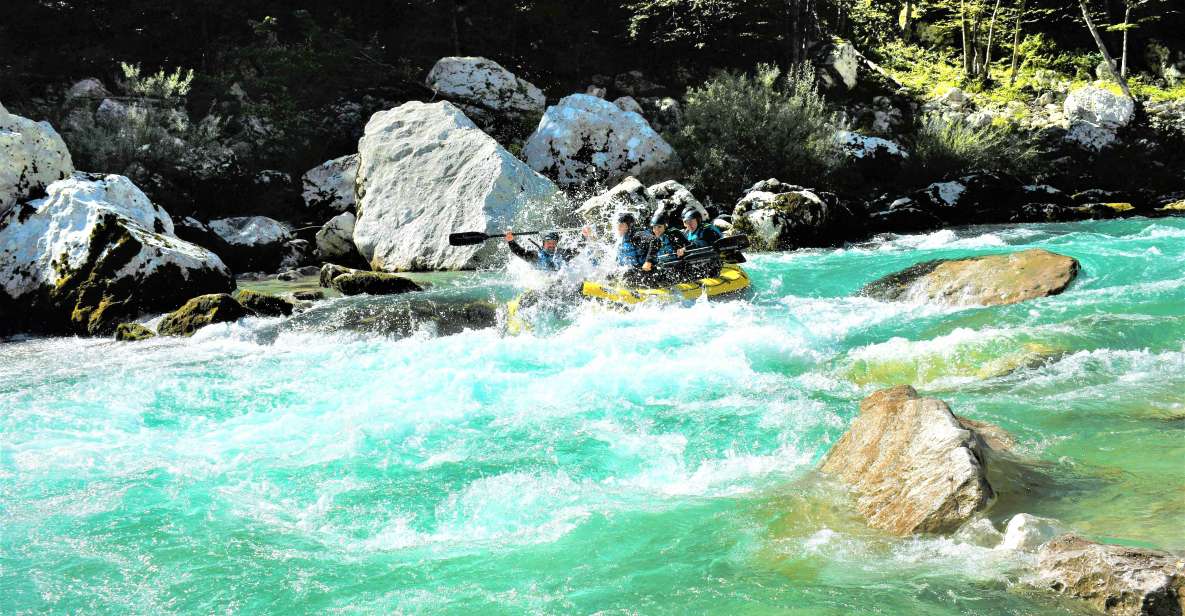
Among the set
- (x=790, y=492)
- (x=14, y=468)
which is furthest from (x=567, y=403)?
(x=14, y=468)

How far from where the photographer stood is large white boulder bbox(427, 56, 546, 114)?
19703 mm

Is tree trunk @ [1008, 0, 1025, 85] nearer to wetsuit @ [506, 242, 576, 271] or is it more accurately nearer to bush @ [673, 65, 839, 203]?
bush @ [673, 65, 839, 203]

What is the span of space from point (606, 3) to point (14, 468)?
837 inches

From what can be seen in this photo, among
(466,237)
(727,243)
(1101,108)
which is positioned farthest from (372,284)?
(1101,108)

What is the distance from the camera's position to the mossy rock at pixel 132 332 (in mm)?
9367

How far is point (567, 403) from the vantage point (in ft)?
21.2

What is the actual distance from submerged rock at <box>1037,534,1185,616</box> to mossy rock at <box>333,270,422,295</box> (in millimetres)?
9052

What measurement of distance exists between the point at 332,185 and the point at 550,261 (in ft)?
23.0

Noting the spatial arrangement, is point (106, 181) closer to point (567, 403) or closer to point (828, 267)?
point (567, 403)

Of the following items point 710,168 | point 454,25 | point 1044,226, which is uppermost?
point 454,25

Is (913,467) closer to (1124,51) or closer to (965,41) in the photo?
(1124,51)

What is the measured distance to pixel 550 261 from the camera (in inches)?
426

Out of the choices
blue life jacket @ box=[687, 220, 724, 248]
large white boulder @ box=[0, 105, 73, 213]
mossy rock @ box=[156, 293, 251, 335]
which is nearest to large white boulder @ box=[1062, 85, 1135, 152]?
blue life jacket @ box=[687, 220, 724, 248]

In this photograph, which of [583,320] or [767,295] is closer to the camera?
[583,320]
